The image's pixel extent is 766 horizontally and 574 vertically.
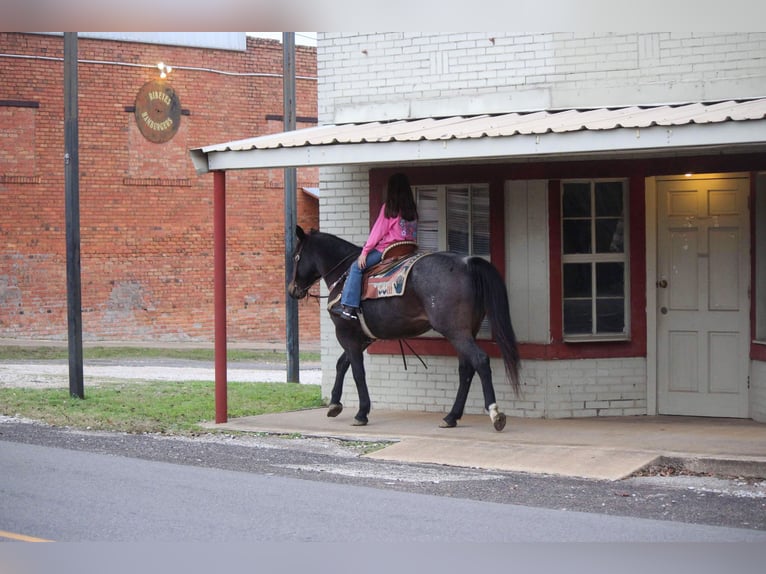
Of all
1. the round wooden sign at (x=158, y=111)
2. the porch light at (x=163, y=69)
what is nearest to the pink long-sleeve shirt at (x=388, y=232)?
the round wooden sign at (x=158, y=111)

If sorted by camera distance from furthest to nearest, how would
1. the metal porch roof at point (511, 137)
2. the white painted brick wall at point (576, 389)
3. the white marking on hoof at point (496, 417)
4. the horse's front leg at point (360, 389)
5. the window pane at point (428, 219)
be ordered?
the window pane at point (428, 219) < the white painted brick wall at point (576, 389) < the horse's front leg at point (360, 389) < the white marking on hoof at point (496, 417) < the metal porch roof at point (511, 137)

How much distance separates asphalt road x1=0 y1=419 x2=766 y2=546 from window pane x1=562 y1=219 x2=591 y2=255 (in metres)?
3.46

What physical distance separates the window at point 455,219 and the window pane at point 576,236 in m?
0.86

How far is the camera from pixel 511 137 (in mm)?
10367

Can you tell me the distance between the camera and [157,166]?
934 inches

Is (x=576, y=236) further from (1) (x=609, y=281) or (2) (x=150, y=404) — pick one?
(2) (x=150, y=404)

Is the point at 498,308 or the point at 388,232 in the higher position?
the point at 388,232

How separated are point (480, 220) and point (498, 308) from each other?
71.3 inches

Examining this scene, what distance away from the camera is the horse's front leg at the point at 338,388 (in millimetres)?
12507

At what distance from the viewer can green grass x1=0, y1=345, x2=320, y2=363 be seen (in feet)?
67.9

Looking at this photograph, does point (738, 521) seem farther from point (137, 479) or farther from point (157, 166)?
point (157, 166)

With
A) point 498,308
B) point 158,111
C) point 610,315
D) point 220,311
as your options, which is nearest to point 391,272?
point 498,308

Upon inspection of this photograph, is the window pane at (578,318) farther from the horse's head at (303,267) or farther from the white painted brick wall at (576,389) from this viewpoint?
the horse's head at (303,267)

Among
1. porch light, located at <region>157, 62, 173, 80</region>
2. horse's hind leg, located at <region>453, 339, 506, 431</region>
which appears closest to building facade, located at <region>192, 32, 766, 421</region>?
horse's hind leg, located at <region>453, 339, 506, 431</region>
